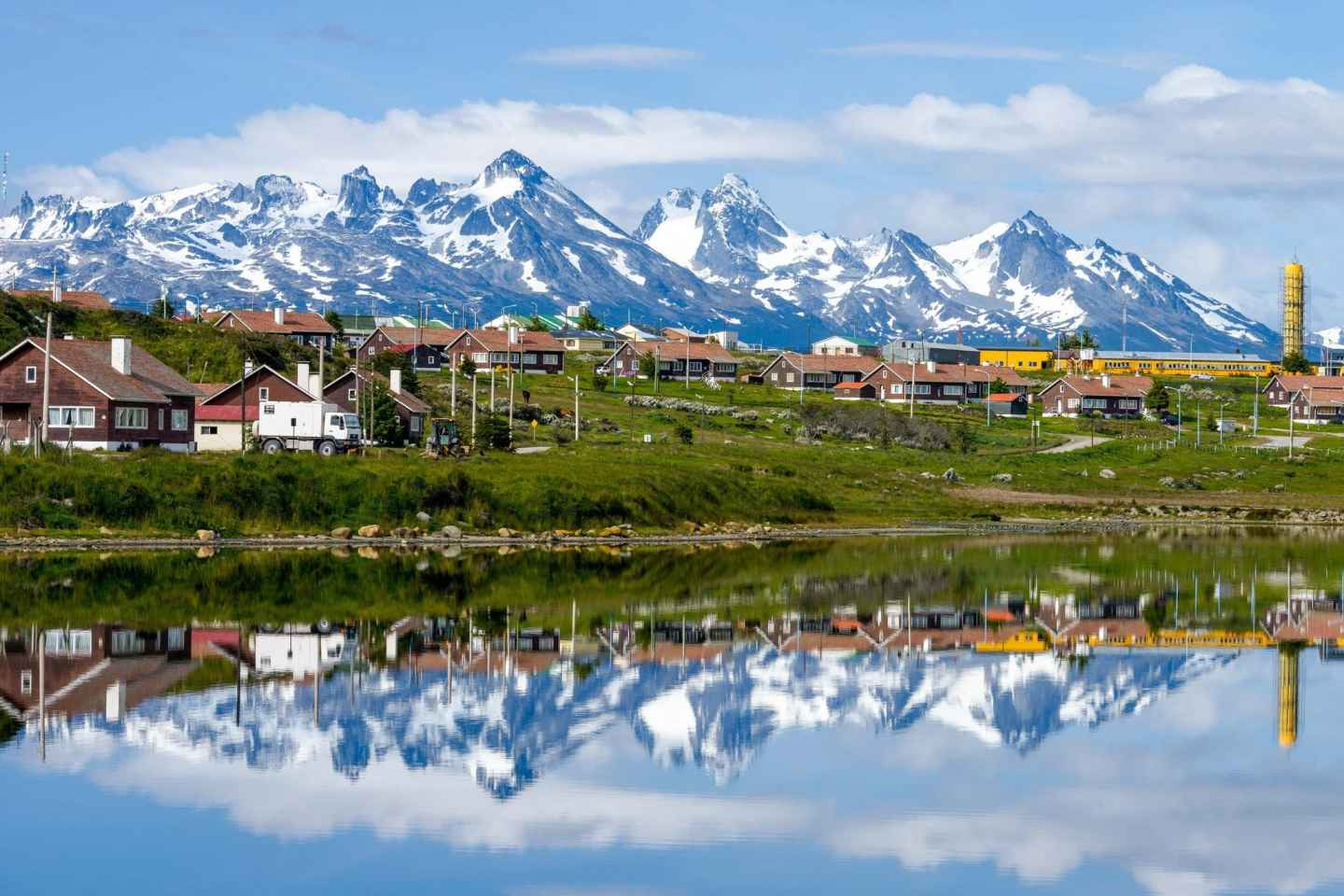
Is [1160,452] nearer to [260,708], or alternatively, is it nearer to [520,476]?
[520,476]

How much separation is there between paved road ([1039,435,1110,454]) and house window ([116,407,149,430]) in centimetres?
6328

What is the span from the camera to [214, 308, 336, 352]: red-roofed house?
6348 inches

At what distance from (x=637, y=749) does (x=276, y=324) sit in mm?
138496

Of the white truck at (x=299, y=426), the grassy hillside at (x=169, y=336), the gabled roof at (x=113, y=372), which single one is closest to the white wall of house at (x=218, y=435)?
the white truck at (x=299, y=426)

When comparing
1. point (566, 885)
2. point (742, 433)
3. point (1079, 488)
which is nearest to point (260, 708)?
point (566, 885)

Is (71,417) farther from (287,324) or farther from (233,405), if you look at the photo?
(287,324)

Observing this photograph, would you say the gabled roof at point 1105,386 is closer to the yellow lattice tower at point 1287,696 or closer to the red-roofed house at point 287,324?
the red-roofed house at point 287,324

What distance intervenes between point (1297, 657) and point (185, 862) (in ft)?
91.5

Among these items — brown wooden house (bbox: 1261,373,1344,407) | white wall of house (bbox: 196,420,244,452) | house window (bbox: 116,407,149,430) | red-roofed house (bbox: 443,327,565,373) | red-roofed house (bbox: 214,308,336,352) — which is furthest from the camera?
brown wooden house (bbox: 1261,373,1344,407)

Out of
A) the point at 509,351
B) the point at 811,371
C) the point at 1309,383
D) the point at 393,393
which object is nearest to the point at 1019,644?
the point at 393,393

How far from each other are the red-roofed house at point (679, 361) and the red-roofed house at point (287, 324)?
2516cm

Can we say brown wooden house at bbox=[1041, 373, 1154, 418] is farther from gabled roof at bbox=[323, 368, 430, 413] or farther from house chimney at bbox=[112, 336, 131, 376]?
house chimney at bbox=[112, 336, 131, 376]

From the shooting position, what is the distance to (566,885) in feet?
71.5

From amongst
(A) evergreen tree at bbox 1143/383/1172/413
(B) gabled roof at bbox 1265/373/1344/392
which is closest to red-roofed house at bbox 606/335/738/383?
(A) evergreen tree at bbox 1143/383/1172/413
